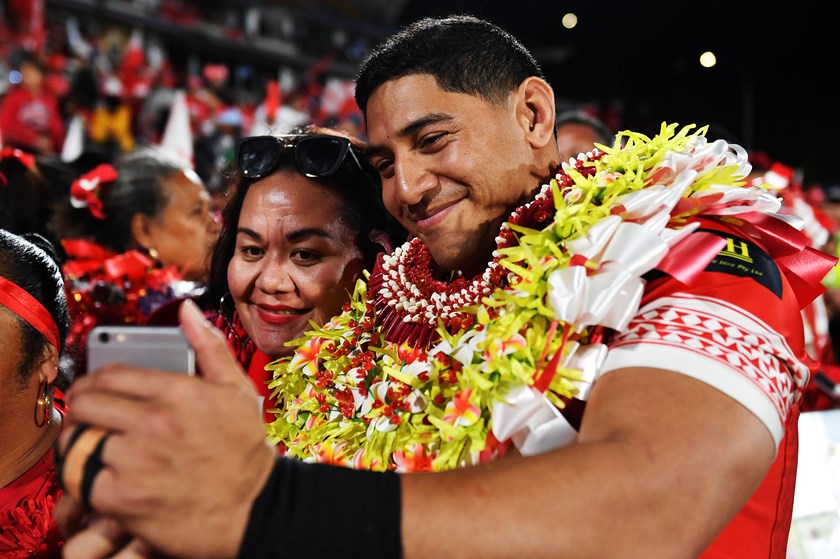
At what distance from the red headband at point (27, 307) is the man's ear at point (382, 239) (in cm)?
94

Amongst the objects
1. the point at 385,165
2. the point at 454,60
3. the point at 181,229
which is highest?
the point at 454,60

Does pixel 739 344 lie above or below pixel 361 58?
above

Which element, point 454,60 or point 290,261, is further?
point 290,261

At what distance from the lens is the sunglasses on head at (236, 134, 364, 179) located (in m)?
2.39

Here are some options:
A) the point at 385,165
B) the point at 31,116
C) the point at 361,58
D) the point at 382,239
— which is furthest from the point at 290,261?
the point at 361,58

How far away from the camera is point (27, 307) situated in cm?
218

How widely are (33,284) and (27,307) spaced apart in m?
0.09

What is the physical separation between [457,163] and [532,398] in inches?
23.3

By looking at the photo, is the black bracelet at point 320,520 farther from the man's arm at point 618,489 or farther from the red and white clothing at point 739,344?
the red and white clothing at point 739,344

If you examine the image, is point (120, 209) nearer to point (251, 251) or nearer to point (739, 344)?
point (251, 251)

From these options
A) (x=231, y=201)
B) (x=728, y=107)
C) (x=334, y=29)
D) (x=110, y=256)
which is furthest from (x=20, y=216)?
(x=728, y=107)

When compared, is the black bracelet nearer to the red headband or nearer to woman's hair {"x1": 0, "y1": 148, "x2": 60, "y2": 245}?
the red headband

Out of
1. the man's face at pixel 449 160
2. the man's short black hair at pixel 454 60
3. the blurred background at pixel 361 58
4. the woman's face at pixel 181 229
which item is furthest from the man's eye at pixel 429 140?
the blurred background at pixel 361 58

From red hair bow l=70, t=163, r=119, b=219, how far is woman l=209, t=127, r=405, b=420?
6.65 ft
